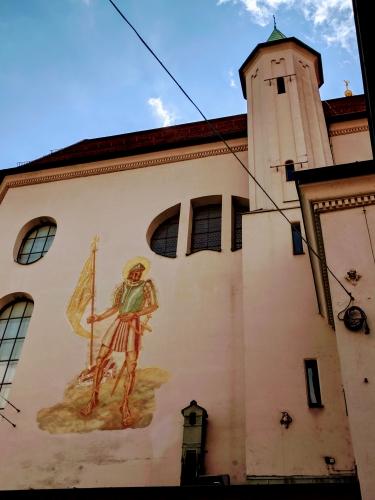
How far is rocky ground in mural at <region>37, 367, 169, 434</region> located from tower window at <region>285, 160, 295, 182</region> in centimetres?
496

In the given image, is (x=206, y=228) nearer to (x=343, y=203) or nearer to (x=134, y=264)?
(x=134, y=264)

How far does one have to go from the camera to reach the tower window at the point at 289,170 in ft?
38.7

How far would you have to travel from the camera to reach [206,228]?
510 inches

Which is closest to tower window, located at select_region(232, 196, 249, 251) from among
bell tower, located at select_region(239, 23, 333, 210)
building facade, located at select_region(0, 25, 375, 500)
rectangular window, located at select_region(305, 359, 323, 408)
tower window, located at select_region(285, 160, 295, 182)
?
building facade, located at select_region(0, 25, 375, 500)

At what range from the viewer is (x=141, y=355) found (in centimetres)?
1052

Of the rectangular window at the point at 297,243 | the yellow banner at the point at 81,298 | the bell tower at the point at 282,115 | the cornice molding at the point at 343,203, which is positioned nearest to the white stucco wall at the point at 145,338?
the yellow banner at the point at 81,298

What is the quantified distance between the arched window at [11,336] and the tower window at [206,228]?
4.13m

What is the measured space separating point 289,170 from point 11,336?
7231 mm

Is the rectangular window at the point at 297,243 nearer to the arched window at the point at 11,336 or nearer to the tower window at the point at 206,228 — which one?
the tower window at the point at 206,228

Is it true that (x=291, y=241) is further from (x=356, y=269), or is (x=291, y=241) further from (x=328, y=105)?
(x=328, y=105)

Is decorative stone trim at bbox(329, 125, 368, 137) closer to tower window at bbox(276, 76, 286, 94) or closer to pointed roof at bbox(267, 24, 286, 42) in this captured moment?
tower window at bbox(276, 76, 286, 94)

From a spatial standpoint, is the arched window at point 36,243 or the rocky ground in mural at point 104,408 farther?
the arched window at point 36,243

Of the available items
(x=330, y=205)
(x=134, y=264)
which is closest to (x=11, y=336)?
(x=134, y=264)

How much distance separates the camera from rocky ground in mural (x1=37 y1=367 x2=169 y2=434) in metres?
9.74
